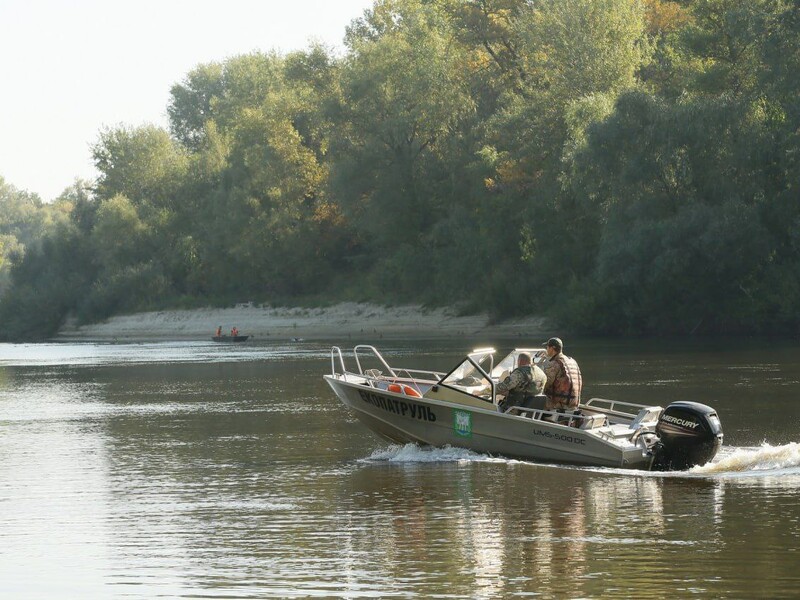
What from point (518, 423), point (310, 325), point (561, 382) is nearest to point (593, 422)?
point (561, 382)

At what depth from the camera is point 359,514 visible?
52.9 feet

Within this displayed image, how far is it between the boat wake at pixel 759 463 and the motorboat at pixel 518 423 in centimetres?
40

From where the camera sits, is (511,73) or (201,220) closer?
(511,73)

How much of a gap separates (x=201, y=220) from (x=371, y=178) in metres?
24.9

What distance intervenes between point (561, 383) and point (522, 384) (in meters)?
0.61

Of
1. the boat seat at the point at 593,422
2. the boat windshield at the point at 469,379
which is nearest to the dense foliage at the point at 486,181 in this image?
the boat windshield at the point at 469,379

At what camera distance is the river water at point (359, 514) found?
1234 cm

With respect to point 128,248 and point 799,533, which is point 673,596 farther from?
point 128,248

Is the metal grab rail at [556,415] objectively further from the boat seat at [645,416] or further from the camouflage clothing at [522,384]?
the boat seat at [645,416]

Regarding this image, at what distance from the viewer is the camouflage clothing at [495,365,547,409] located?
19.9 m

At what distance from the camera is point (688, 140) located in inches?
2116

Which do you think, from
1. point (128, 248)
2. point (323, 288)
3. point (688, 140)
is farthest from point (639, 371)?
point (128, 248)

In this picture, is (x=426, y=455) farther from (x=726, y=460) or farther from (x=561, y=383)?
(x=726, y=460)

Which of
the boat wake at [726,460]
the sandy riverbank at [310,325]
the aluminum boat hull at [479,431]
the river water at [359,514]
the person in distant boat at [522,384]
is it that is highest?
the sandy riverbank at [310,325]
